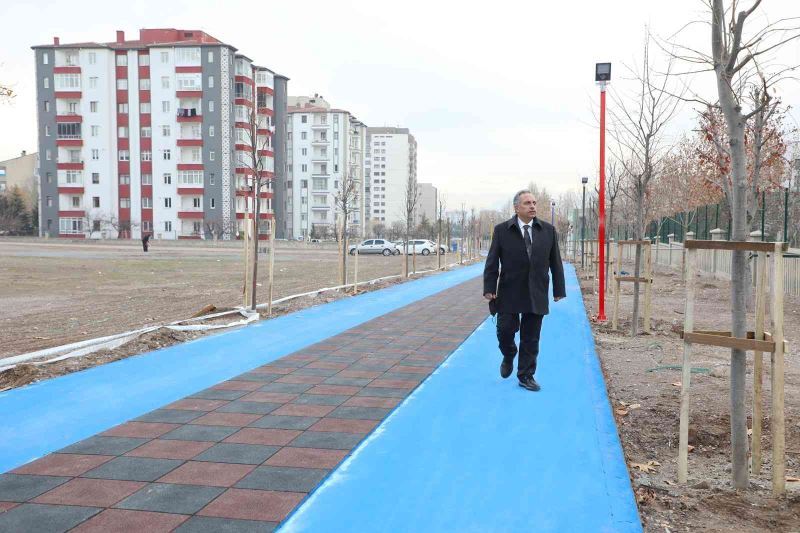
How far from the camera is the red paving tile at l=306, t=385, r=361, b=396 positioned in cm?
616

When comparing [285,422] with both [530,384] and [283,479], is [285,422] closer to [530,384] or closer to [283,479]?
[283,479]

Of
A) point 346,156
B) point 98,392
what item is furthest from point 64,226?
point 98,392

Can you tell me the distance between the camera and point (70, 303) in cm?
1449

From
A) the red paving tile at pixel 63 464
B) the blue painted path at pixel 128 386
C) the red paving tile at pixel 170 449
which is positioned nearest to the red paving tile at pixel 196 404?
the blue painted path at pixel 128 386

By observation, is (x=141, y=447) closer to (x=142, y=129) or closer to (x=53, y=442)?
(x=53, y=442)

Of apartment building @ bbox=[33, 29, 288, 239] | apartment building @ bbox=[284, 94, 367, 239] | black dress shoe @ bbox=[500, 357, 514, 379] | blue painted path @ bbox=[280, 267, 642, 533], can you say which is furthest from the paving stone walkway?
apartment building @ bbox=[284, 94, 367, 239]

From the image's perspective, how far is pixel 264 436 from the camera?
4.83 meters

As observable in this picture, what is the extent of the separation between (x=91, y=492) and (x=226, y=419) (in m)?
1.56

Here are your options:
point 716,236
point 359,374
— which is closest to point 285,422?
point 359,374

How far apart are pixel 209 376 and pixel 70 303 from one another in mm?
9186

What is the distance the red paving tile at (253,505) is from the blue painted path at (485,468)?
0.31ft

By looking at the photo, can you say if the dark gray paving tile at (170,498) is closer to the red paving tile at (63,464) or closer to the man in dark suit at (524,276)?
the red paving tile at (63,464)

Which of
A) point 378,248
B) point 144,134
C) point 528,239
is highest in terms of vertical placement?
point 144,134

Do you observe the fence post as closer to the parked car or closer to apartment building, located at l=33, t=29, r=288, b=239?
the parked car
